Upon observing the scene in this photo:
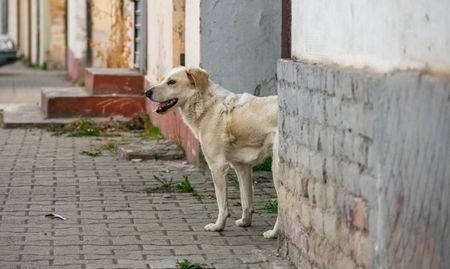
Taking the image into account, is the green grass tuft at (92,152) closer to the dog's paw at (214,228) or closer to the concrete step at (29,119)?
the concrete step at (29,119)

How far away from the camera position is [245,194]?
8758mm

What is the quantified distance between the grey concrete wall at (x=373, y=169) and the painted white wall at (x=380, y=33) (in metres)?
0.09

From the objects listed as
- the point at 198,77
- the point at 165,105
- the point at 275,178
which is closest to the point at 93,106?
the point at 165,105

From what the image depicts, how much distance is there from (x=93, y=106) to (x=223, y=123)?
293 inches

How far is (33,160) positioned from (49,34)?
52.3 feet

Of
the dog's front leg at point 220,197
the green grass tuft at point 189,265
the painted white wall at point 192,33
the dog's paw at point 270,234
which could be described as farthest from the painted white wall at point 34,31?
the green grass tuft at point 189,265

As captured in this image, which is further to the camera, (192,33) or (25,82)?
(25,82)

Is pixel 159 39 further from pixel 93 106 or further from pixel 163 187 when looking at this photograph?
pixel 163 187

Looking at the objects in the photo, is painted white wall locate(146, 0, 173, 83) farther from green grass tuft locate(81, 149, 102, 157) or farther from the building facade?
the building facade

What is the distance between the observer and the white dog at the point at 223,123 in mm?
8531

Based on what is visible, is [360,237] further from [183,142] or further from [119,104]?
[119,104]

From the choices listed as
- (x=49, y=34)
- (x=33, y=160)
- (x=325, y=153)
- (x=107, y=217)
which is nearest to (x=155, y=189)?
(x=107, y=217)

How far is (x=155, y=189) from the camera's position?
10.5 metres

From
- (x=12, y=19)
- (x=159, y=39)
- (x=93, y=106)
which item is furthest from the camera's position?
(x=12, y=19)
